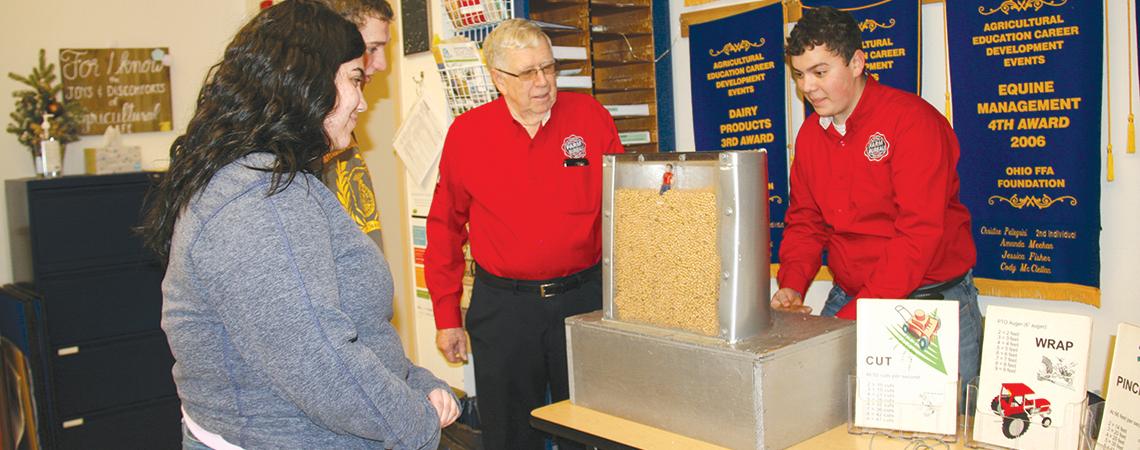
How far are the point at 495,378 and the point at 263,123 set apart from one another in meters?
1.65

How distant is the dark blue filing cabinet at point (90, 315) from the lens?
156 inches

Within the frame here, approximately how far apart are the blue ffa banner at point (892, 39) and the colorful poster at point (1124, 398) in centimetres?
159

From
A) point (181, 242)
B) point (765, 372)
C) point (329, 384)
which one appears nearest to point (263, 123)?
point (181, 242)

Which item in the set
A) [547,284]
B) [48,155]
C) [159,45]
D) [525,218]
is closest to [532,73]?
[525,218]

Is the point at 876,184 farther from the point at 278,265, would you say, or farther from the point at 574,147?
the point at 278,265

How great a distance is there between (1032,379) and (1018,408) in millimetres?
67

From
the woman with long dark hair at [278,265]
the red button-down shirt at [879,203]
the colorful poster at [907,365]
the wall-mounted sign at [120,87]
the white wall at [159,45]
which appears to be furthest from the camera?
the wall-mounted sign at [120,87]

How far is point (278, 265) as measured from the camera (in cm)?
137

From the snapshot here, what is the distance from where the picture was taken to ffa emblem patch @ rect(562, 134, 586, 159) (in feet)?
9.49

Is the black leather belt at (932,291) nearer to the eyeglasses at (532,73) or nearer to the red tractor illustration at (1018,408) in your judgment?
the red tractor illustration at (1018,408)

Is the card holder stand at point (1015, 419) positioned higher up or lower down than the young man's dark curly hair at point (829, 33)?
lower down

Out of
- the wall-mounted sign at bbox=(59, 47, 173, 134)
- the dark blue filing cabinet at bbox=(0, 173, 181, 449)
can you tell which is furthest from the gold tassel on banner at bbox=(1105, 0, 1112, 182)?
the wall-mounted sign at bbox=(59, 47, 173, 134)

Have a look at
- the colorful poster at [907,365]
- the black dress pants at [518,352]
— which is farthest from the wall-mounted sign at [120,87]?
the colorful poster at [907,365]

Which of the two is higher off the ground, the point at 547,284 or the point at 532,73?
the point at 532,73
